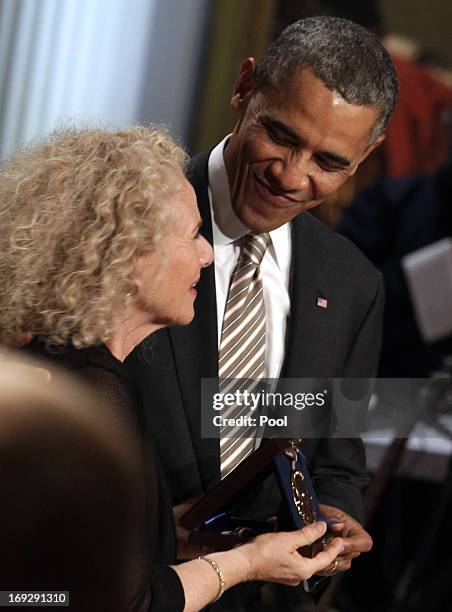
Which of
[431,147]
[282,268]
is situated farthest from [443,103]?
[282,268]

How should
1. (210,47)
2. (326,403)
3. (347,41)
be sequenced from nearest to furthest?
(347,41) < (326,403) < (210,47)

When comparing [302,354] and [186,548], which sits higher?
[302,354]

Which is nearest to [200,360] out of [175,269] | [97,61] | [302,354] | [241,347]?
[241,347]

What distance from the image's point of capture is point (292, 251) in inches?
80.7

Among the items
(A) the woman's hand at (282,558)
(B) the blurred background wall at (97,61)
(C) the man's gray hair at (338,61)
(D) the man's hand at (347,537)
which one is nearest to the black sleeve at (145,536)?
(A) the woman's hand at (282,558)

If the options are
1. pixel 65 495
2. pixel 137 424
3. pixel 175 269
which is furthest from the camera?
pixel 175 269

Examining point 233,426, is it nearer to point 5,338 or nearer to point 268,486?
point 268,486

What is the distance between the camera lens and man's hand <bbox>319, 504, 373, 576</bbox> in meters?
1.78

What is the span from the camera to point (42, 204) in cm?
155

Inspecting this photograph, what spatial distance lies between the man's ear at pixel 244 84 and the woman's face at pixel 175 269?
0.39m

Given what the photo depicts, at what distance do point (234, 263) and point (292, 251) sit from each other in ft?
0.45

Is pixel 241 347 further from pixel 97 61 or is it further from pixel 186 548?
pixel 97 61

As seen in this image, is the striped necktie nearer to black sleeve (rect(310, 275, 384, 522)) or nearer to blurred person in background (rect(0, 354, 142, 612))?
black sleeve (rect(310, 275, 384, 522))

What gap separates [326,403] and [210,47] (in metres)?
2.98
